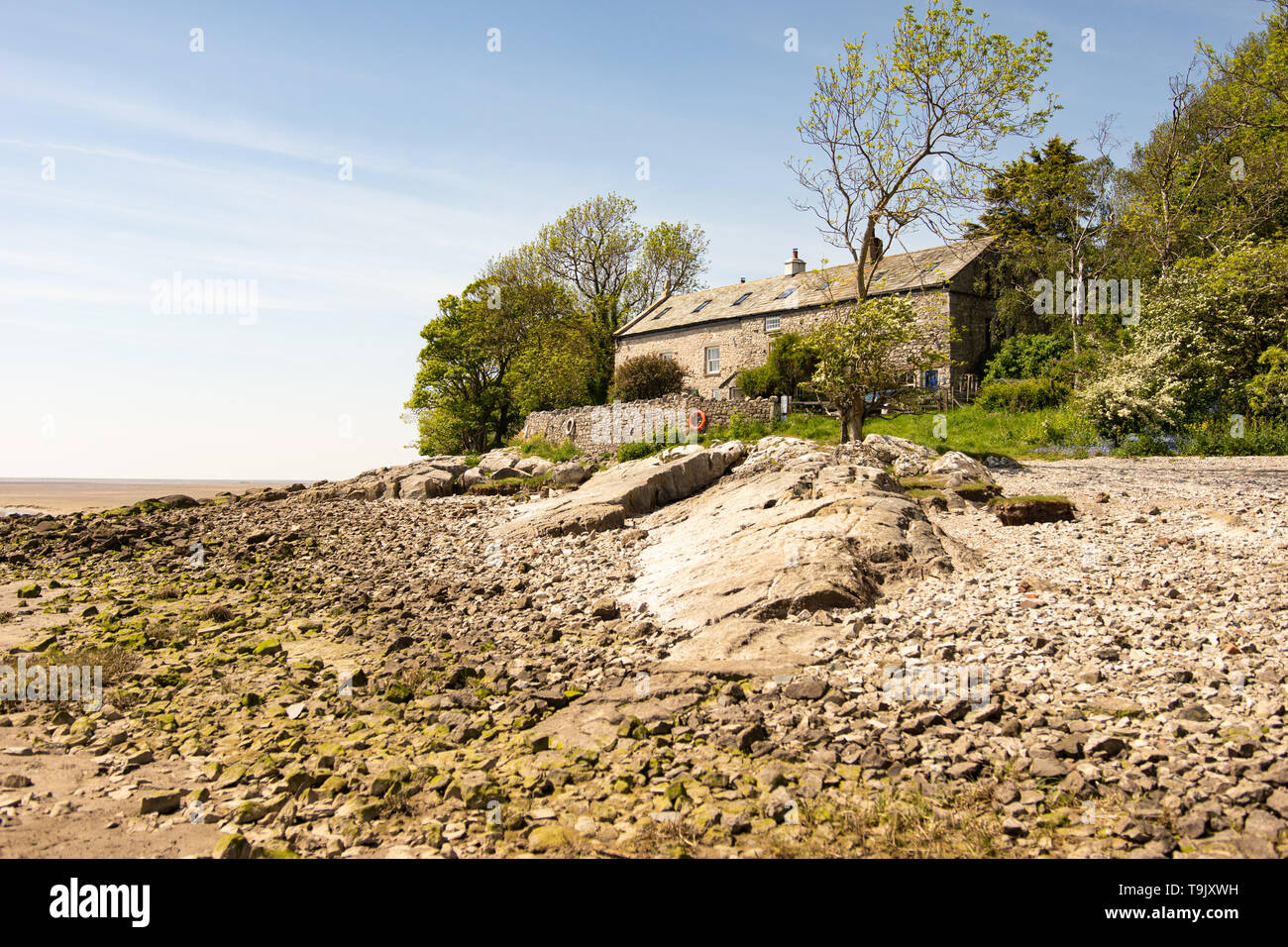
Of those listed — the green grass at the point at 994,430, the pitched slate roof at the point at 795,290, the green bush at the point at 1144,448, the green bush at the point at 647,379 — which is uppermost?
the pitched slate roof at the point at 795,290

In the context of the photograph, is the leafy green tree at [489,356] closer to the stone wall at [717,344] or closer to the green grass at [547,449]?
the stone wall at [717,344]

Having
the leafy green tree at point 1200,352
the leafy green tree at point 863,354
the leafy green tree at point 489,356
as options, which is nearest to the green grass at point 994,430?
the leafy green tree at point 1200,352

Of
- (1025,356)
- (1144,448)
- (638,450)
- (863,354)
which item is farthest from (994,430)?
(638,450)

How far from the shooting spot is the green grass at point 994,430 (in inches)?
934

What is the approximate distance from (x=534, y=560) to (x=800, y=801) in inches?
372

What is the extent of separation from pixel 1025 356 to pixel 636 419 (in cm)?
1731

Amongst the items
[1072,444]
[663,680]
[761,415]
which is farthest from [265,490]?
[1072,444]

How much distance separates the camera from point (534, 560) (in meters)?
14.3

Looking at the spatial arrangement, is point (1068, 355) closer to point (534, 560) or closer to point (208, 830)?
point (534, 560)

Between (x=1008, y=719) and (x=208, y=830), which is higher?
(x=1008, y=719)

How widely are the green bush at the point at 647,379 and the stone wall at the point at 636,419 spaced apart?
3017mm

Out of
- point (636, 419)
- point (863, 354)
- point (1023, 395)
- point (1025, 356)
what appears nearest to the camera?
point (863, 354)

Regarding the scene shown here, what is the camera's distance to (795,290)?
39031 millimetres

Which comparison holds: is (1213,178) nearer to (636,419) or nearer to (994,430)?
(994,430)
